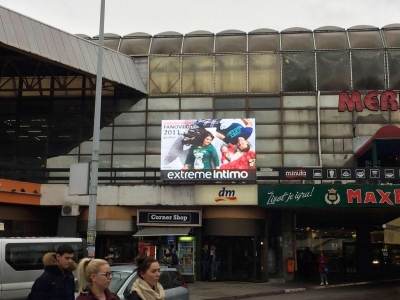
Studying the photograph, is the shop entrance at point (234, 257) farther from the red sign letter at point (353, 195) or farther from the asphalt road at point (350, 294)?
the red sign letter at point (353, 195)

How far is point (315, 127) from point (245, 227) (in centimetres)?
739

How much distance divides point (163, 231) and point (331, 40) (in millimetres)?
14946

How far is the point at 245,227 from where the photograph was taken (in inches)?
1067

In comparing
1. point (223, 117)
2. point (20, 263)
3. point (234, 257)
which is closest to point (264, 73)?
point (223, 117)

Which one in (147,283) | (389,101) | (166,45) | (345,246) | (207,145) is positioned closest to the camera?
(147,283)

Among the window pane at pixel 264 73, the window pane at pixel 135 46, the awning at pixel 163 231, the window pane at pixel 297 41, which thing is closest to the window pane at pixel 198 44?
the window pane at pixel 135 46

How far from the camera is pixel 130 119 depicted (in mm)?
31578

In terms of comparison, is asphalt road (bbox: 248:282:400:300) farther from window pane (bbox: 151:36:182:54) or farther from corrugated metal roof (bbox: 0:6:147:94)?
window pane (bbox: 151:36:182:54)

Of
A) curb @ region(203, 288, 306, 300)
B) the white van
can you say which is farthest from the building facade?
the white van

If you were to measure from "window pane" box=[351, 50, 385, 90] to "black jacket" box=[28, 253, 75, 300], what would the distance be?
90.4 ft

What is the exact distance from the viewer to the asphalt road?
2064 centimetres

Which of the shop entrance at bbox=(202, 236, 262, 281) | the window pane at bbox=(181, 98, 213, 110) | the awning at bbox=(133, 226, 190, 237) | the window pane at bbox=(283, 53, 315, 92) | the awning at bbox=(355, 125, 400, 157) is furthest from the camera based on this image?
the window pane at bbox=(181, 98, 213, 110)

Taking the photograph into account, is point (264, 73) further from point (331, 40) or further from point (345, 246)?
point (345, 246)

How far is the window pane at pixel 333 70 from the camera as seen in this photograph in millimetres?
31203
